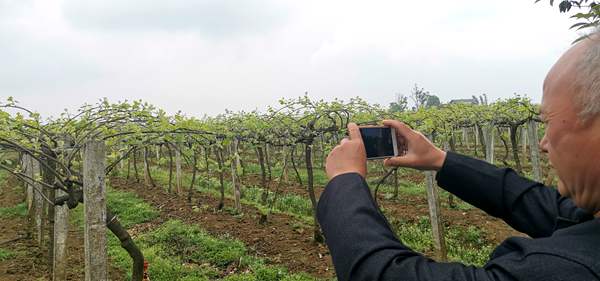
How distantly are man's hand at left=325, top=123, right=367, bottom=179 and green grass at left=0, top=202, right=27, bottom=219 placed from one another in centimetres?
1345

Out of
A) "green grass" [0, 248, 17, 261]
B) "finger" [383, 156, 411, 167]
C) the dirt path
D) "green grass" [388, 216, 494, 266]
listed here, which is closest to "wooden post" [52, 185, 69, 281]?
the dirt path

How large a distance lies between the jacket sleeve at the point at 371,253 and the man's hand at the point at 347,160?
4 centimetres

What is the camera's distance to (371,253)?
988mm

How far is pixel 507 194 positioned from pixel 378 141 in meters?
0.53

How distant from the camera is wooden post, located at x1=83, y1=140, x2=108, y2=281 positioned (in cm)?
356

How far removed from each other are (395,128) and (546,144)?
68 cm

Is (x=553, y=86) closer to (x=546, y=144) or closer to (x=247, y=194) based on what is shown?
(x=546, y=144)

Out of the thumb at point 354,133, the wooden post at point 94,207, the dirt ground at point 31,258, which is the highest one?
the thumb at point 354,133

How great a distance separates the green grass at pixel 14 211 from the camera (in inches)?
464

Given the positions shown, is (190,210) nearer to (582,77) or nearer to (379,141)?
(379,141)

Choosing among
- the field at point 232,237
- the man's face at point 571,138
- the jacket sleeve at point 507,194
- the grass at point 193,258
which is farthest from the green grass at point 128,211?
the man's face at point 571,138

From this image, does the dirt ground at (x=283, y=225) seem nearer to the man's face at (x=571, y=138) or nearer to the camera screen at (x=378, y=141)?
the camera screen at (x=378, y=141)

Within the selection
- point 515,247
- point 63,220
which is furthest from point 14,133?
point 515,247

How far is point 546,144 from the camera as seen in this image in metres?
1.07
